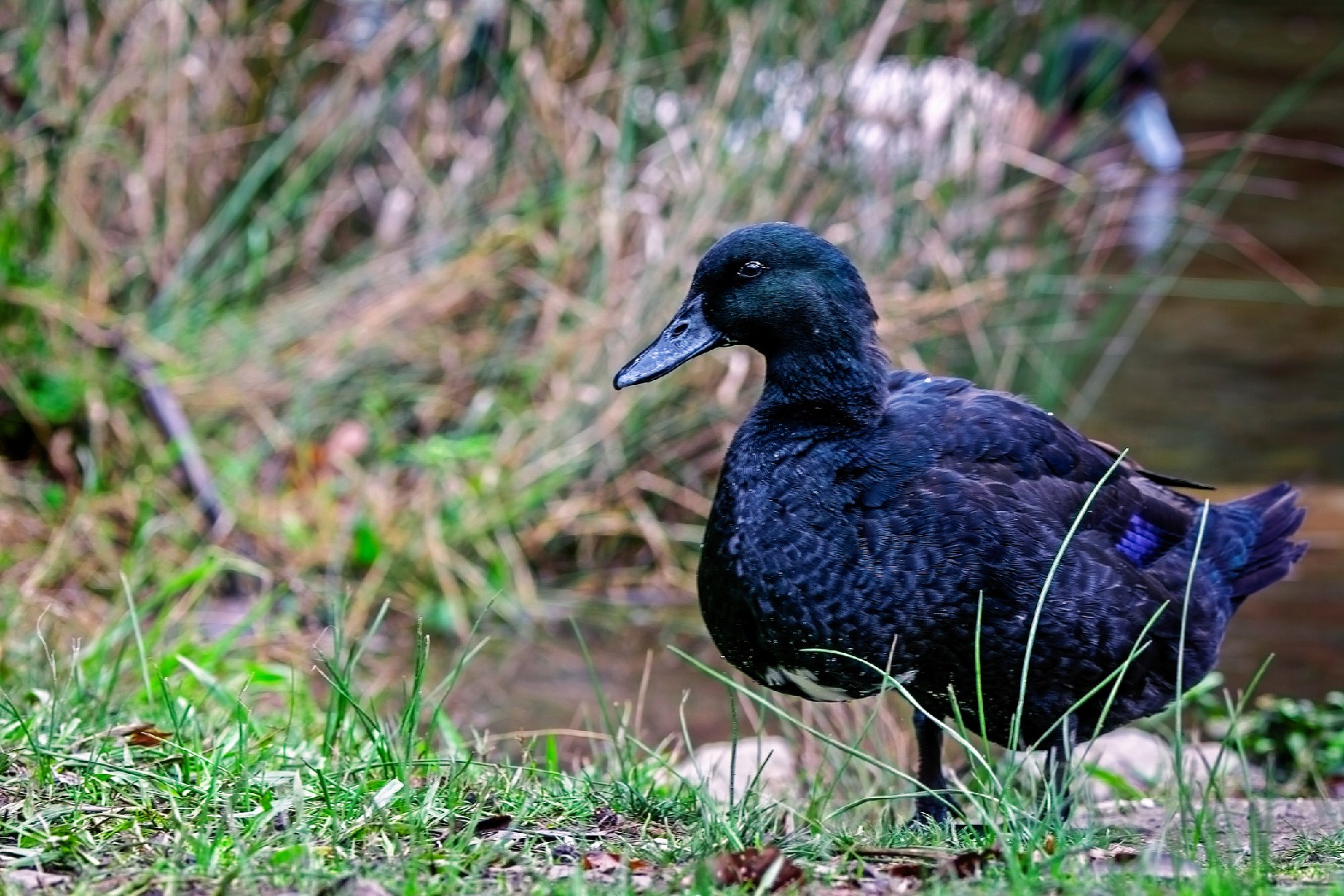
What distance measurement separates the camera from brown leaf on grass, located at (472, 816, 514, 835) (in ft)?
9.43

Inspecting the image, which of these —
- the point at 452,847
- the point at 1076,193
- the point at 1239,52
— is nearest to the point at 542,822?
the point at 452,847

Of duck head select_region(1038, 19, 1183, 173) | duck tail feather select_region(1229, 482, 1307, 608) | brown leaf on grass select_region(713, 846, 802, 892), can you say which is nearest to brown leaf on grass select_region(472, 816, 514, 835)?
brown leaf on grass select_region(713, 846, 802, 892)

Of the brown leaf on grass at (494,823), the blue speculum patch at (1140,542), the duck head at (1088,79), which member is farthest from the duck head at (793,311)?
the duck head at (1088,79)

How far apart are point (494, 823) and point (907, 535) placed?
0.98 m

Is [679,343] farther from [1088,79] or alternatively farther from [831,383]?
[1088,79]

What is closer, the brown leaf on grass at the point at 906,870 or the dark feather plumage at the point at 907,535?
the brown leaf on grass at the point at 906,870

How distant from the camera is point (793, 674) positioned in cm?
344

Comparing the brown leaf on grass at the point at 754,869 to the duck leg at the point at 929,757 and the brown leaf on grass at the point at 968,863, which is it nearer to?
the brown leaf on grass at the point at 968,863

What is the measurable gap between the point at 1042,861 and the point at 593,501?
3.45 meters

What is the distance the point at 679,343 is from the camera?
147 inches

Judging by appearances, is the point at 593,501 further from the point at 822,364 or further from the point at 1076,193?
the point at 822,364

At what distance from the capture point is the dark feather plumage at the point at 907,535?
337 centimetres

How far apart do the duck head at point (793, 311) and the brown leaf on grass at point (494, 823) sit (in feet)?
3.41

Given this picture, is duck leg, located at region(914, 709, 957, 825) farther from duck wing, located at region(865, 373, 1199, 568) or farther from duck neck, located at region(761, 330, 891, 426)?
duck neck, located at region(761, 330, 891, 426)
